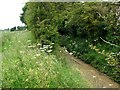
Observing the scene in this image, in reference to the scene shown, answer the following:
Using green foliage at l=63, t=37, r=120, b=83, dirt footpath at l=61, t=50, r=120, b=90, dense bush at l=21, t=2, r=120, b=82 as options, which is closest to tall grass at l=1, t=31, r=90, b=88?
dirt footpath at l=61, t=50, r=120, b=90

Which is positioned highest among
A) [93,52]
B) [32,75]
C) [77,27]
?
[32,75]

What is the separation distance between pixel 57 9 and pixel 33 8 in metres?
0.74

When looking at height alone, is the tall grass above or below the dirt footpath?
above

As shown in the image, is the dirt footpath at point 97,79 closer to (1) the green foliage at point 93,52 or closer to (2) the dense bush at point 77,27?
(1) the green foliage at point 93,52

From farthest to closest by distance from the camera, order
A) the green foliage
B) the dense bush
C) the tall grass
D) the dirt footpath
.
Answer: the dense bush → the green foliage → the dirt footpath → the tall grass

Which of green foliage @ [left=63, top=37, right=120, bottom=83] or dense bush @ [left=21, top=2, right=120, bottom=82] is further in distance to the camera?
dense bush @ [left=21, top=2, right=120, bottom=82]

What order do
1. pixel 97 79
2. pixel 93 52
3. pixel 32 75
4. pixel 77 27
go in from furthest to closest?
1. pixel 77 27
2. pixel 93 52
3. pixel 97 79
4. pixel 32 75

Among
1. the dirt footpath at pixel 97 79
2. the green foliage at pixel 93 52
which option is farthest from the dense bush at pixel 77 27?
the dirt footpath at pixel 97 79

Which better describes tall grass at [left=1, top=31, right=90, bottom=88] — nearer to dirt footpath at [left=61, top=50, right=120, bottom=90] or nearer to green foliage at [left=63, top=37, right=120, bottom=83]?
dirt footpath at [left=61, top=50, right=120, bottom=90]

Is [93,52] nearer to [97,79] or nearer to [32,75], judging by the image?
[97,79]

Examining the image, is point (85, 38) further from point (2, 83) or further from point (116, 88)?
point (2, 83)

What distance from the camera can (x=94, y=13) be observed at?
7629mm

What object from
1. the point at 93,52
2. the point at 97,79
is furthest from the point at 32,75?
the point at 93,52

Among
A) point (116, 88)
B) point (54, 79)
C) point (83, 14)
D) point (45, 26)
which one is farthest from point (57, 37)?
point (54, 79)
